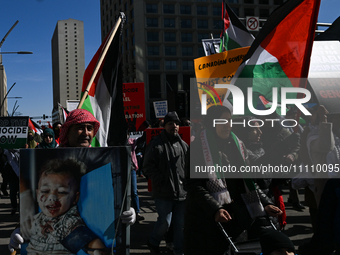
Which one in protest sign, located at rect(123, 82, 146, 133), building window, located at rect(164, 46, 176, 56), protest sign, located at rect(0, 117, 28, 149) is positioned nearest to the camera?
protest sign, located at rect(0, 117, 28, 149)

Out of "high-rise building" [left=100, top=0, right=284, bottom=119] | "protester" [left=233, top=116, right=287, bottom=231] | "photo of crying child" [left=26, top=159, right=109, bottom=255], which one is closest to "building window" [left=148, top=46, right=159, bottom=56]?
"high-rise building" [left=100, top=0, right=284, bottom=119]

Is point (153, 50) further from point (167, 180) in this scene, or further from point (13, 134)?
point (167, 180)

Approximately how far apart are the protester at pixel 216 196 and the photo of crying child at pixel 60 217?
0.95m

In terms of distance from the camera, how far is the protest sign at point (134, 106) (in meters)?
9.96

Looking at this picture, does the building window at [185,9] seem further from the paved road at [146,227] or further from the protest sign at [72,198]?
the protest sign at [72,198]

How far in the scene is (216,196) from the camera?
309 cm

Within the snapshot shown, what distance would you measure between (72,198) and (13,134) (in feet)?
26.0

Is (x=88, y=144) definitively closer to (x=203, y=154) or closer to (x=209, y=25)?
(x=203, y=154)

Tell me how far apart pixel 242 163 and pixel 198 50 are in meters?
68.1

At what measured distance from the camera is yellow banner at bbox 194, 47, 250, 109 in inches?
234

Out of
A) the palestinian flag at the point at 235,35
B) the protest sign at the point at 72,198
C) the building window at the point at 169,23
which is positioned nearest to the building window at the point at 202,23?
the building window at the point at 169,23

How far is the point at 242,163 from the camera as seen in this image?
3121mm

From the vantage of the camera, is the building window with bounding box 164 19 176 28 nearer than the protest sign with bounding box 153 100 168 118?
No

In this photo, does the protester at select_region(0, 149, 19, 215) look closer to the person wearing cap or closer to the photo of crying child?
the person wearing cap
